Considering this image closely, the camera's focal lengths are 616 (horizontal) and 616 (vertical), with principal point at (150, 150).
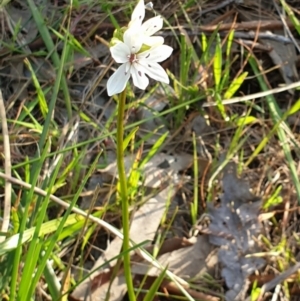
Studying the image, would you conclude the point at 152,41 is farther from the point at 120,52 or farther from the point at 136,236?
the point at 136,236

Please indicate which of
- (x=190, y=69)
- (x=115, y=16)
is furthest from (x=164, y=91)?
(x=115, y=16)

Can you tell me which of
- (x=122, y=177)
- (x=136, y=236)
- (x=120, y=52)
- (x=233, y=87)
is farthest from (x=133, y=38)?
(x=233, y=87)

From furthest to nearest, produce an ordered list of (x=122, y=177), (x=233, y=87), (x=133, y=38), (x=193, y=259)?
(x=233, y=87) → (x=193, y=259) → (x=122, y=177) → (x=133, y=38)

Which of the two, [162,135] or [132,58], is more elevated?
[132,58]

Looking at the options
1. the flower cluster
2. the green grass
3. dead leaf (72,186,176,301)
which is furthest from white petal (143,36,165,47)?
dead leaf (72,186,176,301)

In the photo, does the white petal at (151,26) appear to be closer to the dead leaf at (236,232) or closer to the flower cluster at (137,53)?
the flower cluster at (137,53)

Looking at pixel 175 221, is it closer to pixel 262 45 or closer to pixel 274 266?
pixel 274 266

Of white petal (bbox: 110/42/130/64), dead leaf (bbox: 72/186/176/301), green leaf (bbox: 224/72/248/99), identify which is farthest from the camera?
green leaf (bbox: 224/72/248/99)

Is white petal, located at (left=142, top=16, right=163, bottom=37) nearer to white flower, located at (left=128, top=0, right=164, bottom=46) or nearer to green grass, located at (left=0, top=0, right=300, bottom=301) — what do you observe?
white flower, located at (left=128, top=0, right=164, bottom=46)
